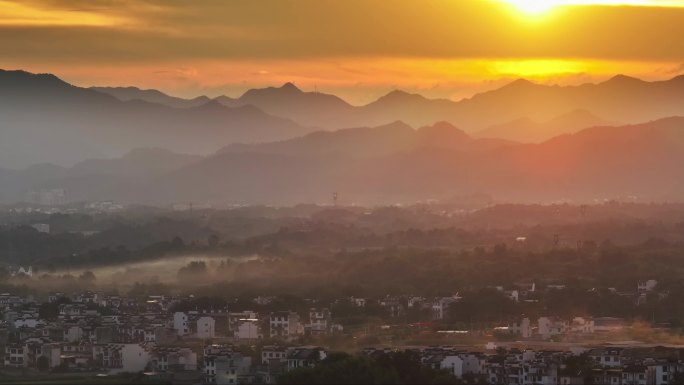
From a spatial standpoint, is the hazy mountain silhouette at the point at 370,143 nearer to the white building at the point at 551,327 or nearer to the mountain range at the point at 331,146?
the mountain range at the point at 331,146

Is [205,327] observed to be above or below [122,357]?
above

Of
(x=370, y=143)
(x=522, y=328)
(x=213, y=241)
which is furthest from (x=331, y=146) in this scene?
(x=522, y=328)

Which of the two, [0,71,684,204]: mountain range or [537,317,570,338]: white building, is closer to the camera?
[537,317,570,338]: white building

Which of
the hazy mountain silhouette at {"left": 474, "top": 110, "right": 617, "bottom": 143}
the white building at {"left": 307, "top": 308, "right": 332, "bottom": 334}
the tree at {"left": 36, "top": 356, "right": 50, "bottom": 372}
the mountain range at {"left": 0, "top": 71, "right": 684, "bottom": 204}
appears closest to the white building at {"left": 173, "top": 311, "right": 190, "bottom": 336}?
the white building at {"left": 307, "top": 308, "right": 332, "bottom": 334}

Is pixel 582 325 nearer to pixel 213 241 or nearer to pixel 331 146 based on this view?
pixel 213 241

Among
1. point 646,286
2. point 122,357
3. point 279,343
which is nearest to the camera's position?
point 122,357

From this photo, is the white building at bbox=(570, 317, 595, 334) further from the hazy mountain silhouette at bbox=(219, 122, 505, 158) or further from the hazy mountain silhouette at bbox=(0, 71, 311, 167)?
the hazy mountain silhouette at bbox=(0, 71, 311, 167)

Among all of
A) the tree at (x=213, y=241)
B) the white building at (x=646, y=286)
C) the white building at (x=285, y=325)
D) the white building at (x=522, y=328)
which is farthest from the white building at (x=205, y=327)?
the tree at (x=213, y=241)
